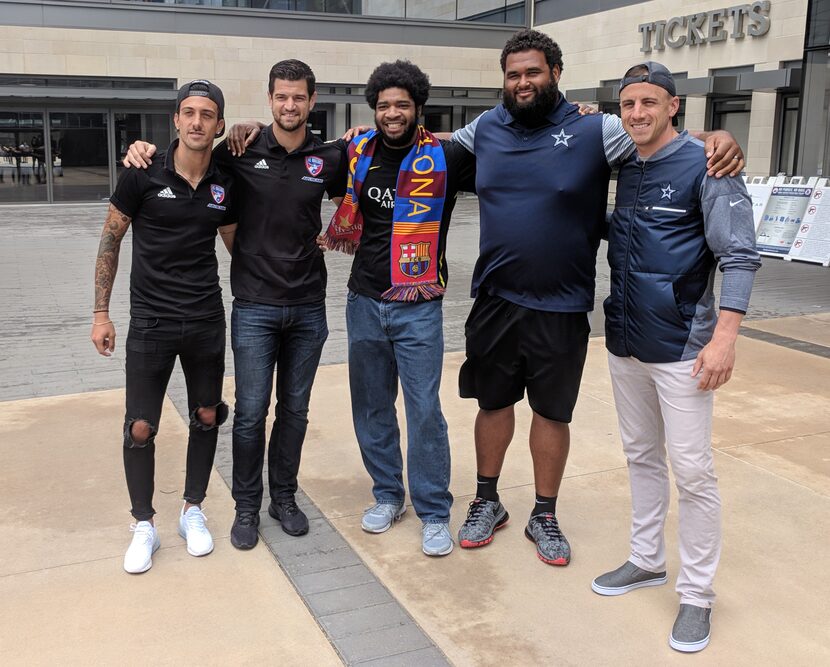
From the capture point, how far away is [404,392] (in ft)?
12.6

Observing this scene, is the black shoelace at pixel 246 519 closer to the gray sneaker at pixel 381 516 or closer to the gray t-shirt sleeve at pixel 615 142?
the gray sneaker at pixel 381 516

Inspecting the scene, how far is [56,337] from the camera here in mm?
7594

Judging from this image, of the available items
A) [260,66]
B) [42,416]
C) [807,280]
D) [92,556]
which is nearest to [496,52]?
[260,66]

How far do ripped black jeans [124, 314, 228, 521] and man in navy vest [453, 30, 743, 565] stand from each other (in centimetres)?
109

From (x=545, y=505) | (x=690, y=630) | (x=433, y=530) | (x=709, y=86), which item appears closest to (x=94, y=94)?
(x=709, y=86)

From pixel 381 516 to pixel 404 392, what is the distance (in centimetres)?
58

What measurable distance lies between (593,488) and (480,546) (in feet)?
2.98

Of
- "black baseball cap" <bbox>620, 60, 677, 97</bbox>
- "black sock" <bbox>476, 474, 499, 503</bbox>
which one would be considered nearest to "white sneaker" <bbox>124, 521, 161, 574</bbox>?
"black sock" <bbox>476, 474, 499, 503</bbox>

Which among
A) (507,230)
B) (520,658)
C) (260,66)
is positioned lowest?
(520,658)

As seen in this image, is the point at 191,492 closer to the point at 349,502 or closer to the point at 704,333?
the point at 349,502

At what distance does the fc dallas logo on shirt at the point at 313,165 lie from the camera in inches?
144

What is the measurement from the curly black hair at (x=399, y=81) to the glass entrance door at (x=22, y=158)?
70.5 feet

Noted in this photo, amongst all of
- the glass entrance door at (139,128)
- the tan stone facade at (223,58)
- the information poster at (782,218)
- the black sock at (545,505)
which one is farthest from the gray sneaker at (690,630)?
the glass entrance door at (139,128)

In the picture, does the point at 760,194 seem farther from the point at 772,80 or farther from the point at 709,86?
the point at 709,86
